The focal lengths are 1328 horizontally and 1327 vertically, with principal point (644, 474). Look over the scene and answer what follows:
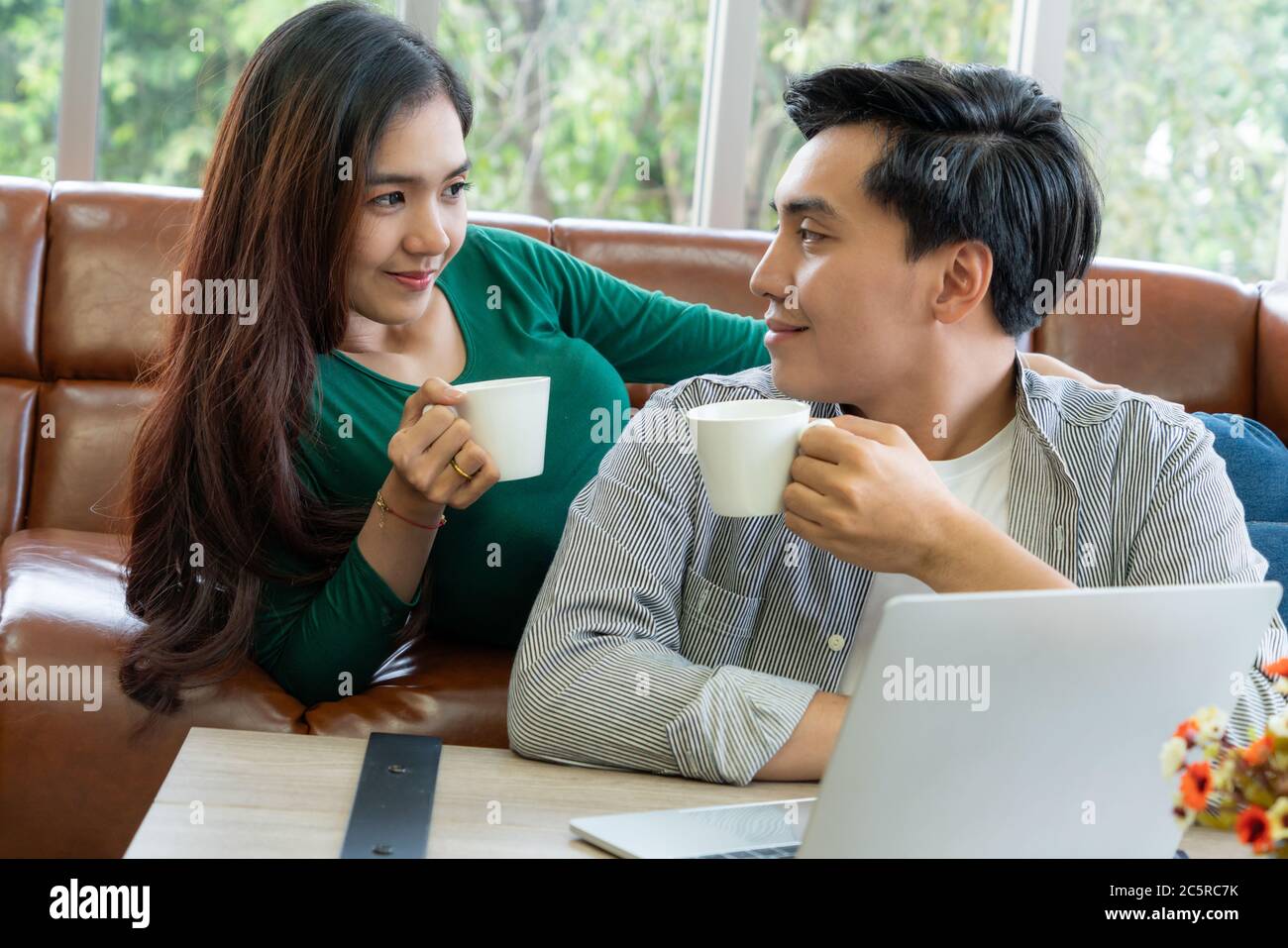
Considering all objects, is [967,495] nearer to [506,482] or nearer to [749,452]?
[749,452]

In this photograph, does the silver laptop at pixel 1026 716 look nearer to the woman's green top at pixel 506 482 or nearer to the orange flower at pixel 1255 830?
the orange flower at pixel 1255 830

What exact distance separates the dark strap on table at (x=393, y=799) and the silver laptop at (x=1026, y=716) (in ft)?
0.93

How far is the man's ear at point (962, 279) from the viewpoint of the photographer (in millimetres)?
1479

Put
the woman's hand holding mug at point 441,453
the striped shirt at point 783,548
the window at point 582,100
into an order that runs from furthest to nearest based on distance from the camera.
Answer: the window at point 582,100, the woman's hand holding mug at point 441,453, the striped shirt at point 783,548

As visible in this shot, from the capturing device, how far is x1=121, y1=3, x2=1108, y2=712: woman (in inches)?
67.1

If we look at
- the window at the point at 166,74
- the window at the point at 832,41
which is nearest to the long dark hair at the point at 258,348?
the window at the point at 166,74

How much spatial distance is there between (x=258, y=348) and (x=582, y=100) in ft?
6.63

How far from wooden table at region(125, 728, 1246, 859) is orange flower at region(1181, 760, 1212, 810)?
320 millimetres

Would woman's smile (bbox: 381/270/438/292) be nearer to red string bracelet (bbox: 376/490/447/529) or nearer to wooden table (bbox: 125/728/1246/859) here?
red string bracelet (bbox: 376/490/447/529)

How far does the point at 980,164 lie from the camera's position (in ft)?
4.87

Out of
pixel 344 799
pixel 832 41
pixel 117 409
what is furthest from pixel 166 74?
pixel 344 799

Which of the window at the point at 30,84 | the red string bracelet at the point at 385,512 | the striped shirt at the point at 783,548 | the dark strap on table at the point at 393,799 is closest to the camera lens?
the dark strap on table at the point at 393,799
